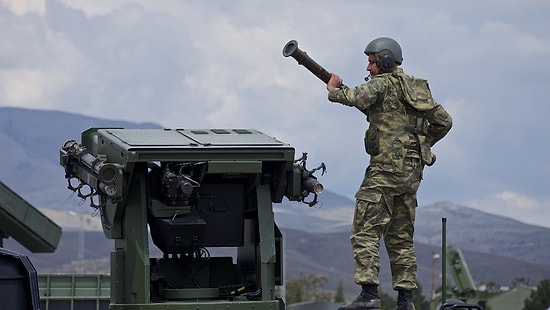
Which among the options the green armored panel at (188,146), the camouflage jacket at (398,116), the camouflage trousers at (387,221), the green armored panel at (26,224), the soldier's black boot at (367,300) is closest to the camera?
the soldier's black boot at (367,300)

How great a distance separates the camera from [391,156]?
1156 centimetres

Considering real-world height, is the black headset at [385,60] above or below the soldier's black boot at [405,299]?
above

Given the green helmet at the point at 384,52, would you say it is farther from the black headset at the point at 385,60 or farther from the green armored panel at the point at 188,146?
the green armored panel at the point at 188,146

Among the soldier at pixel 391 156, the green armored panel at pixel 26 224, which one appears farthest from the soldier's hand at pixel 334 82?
the green armored panel at pixel 26 224

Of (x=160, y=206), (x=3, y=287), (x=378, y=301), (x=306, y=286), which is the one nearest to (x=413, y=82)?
(x=378, y=301)

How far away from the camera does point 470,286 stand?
4875 centimetres

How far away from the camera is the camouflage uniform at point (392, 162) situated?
1145cm

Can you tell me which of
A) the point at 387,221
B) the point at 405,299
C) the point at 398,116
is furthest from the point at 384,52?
the point at 405,299

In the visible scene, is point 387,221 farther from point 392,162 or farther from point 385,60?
point 385,60

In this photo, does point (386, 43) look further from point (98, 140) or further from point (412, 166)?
point (98, 140)

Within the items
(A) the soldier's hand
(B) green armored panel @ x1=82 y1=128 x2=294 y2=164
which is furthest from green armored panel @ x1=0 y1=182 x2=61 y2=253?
(A) the soldier's hand

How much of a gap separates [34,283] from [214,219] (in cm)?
364

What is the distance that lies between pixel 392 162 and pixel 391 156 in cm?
5

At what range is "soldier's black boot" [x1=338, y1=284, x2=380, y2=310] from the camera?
11.3 metres
